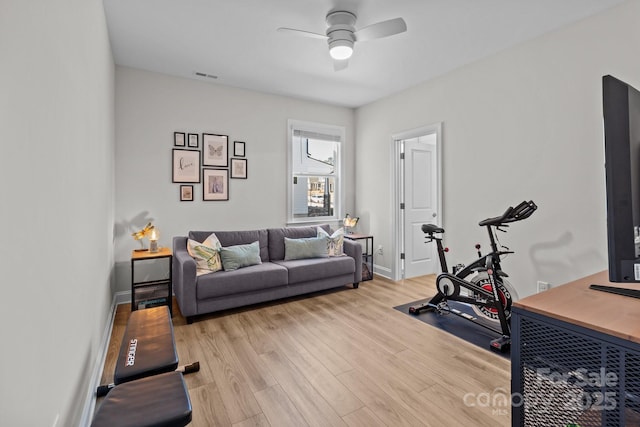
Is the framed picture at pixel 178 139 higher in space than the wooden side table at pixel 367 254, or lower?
higher

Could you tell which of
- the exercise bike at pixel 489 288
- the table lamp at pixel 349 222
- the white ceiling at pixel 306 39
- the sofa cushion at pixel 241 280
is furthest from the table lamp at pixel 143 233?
the exercise bike at pixel 489 288

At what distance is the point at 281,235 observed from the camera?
171 inches

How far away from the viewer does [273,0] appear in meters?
2.46

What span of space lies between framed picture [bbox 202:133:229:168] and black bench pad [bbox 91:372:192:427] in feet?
10.8

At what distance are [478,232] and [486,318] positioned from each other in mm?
997

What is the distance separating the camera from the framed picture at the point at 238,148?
439 cm

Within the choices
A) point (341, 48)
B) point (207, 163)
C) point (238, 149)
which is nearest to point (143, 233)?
point (207, 163)

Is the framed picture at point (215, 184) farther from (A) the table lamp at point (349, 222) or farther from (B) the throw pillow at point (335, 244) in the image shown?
(A) the table lamp at point (349, 222)

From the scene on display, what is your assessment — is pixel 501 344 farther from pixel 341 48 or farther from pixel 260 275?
pixel 341 48

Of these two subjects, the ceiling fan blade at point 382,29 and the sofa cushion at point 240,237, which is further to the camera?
the sofa cushion at point 240,237

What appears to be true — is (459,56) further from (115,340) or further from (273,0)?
(115,340)

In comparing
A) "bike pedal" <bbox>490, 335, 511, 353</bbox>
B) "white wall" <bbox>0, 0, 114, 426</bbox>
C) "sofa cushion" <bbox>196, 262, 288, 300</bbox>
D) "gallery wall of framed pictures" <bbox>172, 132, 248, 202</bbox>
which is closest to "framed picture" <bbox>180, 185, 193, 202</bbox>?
"gallery wall of framed pictures" <bbox>172, 132, 248, 202</bbox>

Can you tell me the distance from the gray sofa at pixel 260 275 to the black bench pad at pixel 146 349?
3.51 feet

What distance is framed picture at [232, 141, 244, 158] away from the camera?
4387 mm
